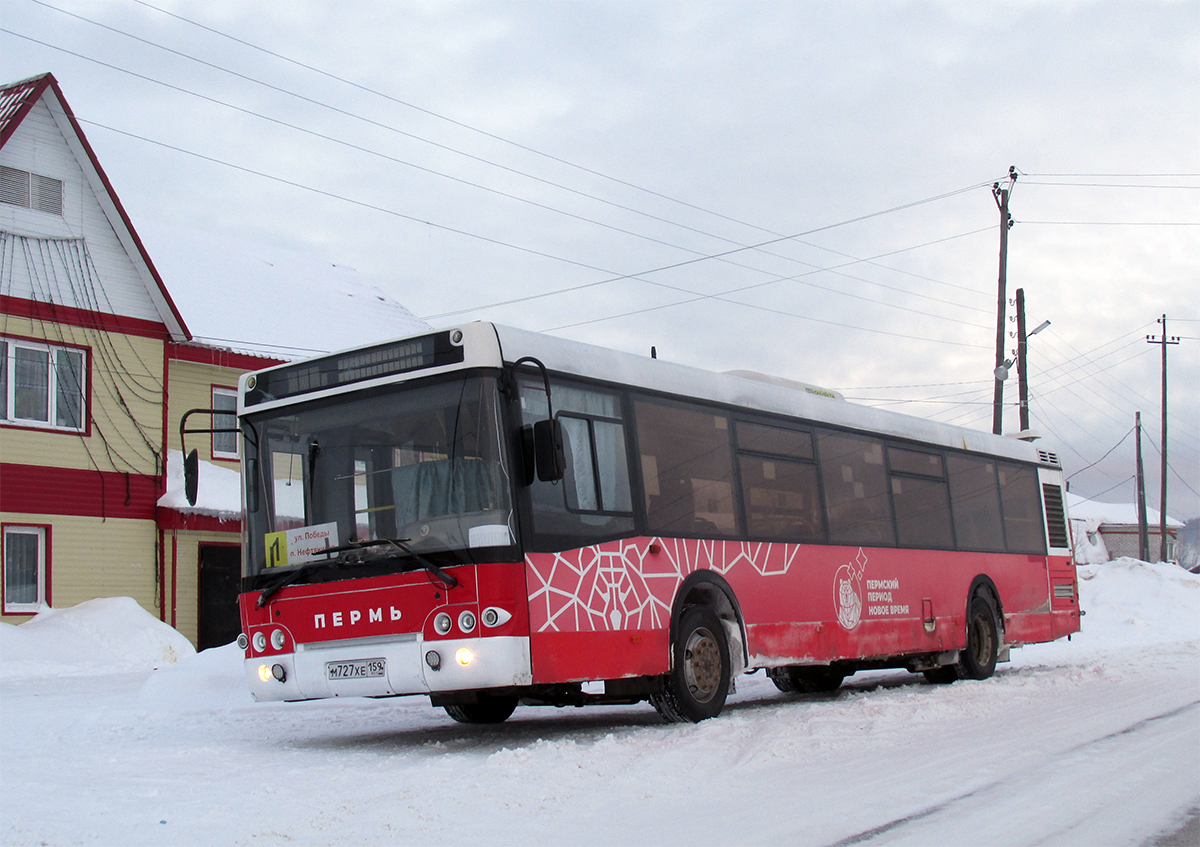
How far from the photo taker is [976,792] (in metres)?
7.21

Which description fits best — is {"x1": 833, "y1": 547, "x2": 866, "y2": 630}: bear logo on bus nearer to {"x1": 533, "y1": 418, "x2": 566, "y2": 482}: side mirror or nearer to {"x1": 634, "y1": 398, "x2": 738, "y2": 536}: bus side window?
{"x1": 634, "y1": 398, "x2": 738, "y2": 536}: bus side window

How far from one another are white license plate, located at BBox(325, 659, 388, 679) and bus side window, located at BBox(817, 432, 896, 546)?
5.68 metres

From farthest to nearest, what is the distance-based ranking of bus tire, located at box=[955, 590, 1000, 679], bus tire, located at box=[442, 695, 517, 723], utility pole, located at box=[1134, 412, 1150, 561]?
utility pole, located at box=[1134, 412, 1150, 561]
bus tire, located at box=[955, 590, 1000, 679]
bus tire, located at box=[442, 695, 517, 723]

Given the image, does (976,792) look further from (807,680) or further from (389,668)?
(807,680)

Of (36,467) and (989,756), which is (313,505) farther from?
(36,467)

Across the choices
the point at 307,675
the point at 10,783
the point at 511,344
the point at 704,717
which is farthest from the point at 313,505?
the point at 704,717

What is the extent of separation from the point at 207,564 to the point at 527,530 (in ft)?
57.3

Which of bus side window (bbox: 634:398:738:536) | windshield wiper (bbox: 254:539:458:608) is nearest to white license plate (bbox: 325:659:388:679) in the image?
windshield wiper (bbox: 254:539:458:608)

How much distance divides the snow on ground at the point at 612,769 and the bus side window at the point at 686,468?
1.76 m

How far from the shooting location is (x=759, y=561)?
11.9 metres

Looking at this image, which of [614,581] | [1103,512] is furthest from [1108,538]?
[614,581]

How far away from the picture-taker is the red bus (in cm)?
910

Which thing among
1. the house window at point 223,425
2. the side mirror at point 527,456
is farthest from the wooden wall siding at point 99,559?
the side mirror at point 527,456

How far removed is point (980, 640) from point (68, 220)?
17570 mm
